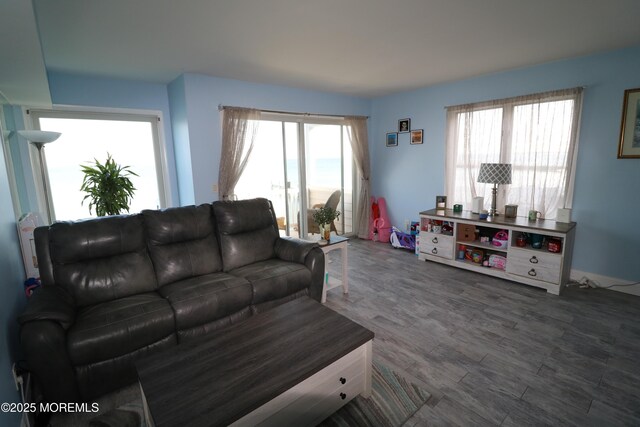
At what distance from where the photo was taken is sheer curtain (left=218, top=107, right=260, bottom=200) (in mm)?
3854

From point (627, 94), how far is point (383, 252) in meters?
3.22

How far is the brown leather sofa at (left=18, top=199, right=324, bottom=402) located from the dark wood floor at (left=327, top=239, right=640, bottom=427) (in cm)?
90

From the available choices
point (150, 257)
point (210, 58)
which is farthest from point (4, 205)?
point (210, 58)

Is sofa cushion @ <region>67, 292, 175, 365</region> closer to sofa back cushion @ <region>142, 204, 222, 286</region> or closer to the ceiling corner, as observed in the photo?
sofa back cushion @ <region>142, 204, 222, 286</region>

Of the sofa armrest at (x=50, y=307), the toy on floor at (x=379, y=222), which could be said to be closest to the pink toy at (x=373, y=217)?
the toy on floor at (x=379, y=222)

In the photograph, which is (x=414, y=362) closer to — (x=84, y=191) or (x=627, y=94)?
(x=627, y=94)

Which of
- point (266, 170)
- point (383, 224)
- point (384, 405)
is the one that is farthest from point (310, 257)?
point (383, 224)

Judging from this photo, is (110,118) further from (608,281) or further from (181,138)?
(608,281)

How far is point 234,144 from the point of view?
3.94 meters

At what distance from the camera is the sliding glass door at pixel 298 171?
437 centimetres

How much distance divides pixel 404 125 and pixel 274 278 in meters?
3.53

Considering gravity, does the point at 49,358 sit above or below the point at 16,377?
above

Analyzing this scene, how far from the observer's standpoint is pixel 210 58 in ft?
9.90

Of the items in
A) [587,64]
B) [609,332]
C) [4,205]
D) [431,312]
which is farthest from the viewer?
[587,64]
